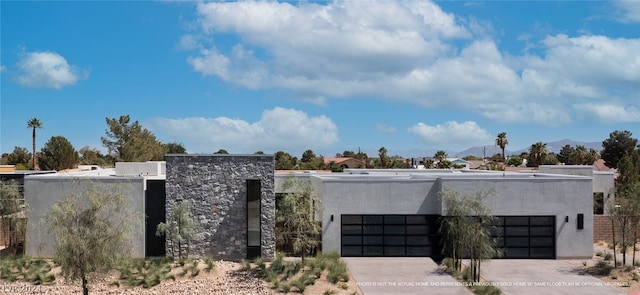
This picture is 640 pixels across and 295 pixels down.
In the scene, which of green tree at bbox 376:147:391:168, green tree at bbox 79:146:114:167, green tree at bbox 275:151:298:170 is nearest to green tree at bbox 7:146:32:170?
green tree at bbox 79:146:114:167

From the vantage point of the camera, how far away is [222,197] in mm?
24469

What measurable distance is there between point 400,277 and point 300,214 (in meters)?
4.66

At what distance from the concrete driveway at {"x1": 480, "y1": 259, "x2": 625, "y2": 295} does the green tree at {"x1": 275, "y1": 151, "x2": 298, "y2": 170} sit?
48062mm

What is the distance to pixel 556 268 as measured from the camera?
23.6m

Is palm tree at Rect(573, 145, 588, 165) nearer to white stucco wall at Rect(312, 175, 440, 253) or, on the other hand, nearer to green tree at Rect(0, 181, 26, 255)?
white stucco wall at Rect(312, 175, 440, 253)

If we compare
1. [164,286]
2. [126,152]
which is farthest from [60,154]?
[164,286]

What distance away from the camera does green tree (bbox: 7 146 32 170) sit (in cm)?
7669

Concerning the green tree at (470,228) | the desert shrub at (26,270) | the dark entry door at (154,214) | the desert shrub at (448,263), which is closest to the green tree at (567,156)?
the desert shrub at (448,263)

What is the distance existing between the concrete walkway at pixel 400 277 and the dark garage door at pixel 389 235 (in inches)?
16.5

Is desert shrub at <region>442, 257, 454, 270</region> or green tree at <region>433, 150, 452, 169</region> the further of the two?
green tree at <region>433, 150, 452, 169</region>

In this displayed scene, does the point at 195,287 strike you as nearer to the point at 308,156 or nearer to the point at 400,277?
the point at 400,277

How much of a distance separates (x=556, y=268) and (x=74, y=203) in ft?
62.5

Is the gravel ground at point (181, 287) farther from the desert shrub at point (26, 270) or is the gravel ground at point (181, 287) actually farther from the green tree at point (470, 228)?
the green tree at point (470, 228)

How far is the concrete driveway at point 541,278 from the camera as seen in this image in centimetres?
2017
